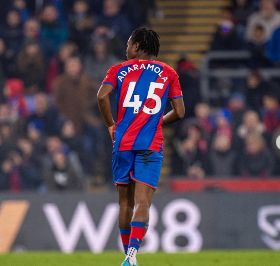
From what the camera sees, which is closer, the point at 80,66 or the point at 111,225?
the point at 111,225

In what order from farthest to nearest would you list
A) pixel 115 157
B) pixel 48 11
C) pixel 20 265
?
1. pixel 48 11
2. pixel 20 265
3. pixel 115 157

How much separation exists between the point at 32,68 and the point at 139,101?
25.3 feet

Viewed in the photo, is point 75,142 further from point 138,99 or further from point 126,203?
point 138,99

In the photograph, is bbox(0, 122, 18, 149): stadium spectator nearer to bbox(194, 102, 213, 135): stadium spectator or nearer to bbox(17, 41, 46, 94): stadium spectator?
bbox(17, 41, 46, 94): stadium spectator

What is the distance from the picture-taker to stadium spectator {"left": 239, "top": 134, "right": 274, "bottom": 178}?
10930mm

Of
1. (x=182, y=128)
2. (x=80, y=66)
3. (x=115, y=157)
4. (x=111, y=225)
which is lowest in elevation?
(x=111, y=225)

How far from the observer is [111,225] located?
392 inches

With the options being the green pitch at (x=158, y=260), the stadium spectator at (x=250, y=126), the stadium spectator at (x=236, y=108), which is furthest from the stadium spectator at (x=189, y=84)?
the green pitch at (x=158, y=260)

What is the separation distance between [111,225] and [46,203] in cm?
105

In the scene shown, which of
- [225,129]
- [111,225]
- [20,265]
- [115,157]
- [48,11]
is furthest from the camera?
[48,11]

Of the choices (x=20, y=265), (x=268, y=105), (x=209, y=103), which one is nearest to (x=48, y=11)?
(x=209, y=103)

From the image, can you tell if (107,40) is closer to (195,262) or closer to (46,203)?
(46,203)

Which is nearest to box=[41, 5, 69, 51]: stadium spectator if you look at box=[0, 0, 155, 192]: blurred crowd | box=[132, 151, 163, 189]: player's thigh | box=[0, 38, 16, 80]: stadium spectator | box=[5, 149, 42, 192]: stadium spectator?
box=[0, 0, 155, 192]: blurred crowd

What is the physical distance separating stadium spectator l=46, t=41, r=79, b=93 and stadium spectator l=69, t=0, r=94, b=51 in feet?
1.13
